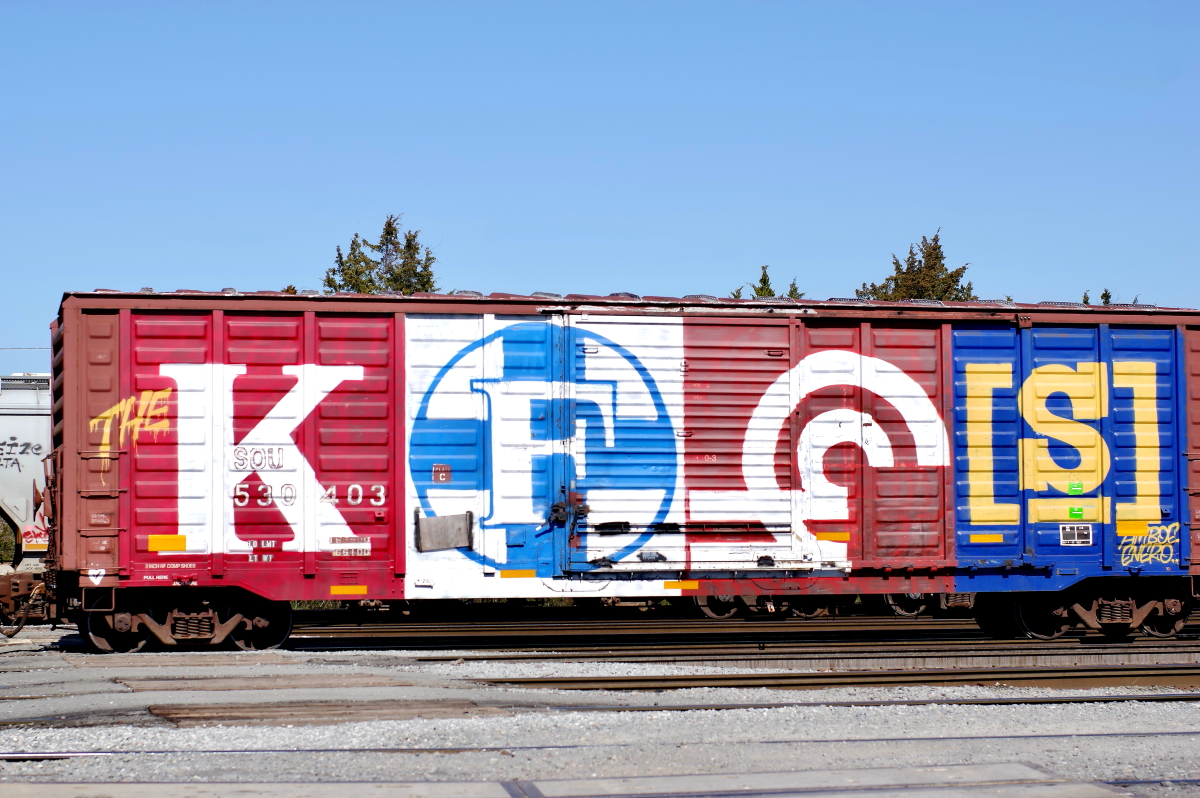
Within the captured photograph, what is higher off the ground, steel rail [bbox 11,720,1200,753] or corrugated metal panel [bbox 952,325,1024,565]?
corrugated metal panel [bbox 952,325,1024,565]

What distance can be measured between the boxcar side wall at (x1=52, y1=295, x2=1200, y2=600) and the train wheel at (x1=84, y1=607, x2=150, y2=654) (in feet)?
1.85

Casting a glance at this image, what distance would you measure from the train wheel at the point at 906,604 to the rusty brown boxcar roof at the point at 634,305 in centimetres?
516

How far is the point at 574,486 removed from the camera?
11953 mm

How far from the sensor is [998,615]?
13.5m

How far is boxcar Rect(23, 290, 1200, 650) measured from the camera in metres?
11.7

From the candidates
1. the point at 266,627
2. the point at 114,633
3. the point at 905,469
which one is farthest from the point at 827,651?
the point at 114,633

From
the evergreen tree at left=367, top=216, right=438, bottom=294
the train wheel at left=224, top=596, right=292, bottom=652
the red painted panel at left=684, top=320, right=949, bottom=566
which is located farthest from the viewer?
the evergreen tree at left=367, top=216, right=438, bottom=294

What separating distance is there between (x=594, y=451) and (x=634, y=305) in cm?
175
